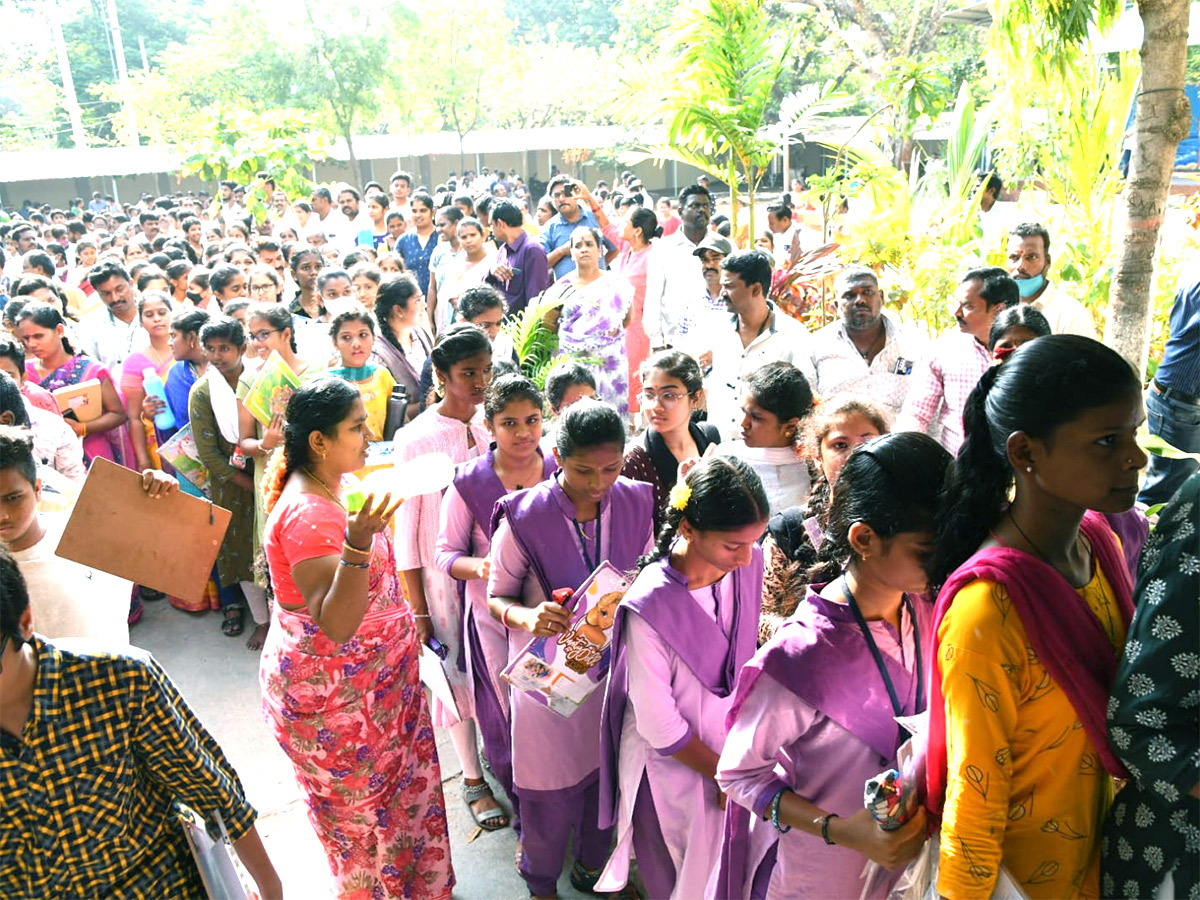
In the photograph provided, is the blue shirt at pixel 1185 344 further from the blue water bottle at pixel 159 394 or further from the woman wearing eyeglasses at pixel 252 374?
the blue water bottle at pixel 159 394

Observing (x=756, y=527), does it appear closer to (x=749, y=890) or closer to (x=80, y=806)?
(x=749, y=890)

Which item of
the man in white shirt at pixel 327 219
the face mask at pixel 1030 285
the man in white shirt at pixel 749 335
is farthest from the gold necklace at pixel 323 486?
the man in white shirt at pixel 327 219

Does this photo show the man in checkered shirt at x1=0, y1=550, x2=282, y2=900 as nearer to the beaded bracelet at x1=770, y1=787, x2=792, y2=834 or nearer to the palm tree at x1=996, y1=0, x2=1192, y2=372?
the beaded bracelet at x1=770, y1=787, x2=792, y2=834

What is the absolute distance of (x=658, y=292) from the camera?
691 cm

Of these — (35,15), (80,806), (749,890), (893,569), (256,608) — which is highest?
(35,15)

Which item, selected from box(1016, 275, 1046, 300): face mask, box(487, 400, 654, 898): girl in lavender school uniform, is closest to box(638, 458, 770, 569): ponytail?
box(487, 400, 654, 898): girl in lavender school uniform

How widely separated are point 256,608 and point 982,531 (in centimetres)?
435

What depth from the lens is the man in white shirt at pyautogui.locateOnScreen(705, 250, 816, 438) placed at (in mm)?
4453

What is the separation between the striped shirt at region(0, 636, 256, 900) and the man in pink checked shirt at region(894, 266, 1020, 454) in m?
2.98

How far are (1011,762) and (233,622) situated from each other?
4.52 metres

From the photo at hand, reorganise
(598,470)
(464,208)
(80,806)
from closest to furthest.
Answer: (80,806), (598,470), (464,208)

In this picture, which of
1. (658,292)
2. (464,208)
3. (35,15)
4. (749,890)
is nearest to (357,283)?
(658,292)

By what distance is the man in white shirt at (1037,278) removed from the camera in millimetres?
4730

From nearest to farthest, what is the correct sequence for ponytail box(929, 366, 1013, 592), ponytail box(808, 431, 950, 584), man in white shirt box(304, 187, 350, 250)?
1. ponytail box(929, 366, 1013, 592)
2. ponytail box(808, 431, 950, 584)
3. man in white shirt box(304, 187, 350, 250)
